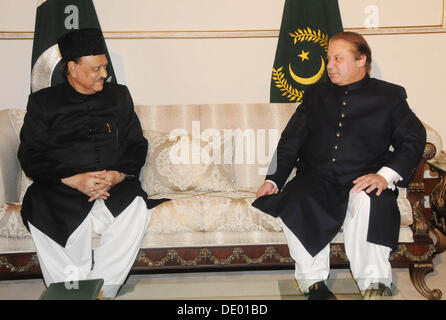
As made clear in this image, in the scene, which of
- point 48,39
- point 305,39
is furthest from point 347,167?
point 48,39

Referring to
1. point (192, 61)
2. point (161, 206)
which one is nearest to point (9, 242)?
point (161, 206)

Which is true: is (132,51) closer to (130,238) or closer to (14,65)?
(14,65)

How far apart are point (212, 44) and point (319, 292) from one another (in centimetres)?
283

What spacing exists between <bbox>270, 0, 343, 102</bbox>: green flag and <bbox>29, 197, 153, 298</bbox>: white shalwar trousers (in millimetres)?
1955

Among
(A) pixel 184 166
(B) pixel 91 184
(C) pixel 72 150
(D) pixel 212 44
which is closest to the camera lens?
(B) pixel 91 184

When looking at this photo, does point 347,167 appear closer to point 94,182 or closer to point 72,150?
point 94,182

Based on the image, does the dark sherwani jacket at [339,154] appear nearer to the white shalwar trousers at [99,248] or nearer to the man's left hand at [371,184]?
the man's left hand at [371,184]

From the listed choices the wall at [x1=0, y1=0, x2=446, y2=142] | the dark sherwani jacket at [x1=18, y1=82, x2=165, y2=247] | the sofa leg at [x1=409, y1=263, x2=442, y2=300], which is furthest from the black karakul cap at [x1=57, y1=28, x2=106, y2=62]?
the sofa leg at [x1=409, y1=263, x2=442, y2=300]

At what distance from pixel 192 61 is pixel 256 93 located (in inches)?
26.0

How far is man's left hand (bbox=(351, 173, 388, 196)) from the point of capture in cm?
295

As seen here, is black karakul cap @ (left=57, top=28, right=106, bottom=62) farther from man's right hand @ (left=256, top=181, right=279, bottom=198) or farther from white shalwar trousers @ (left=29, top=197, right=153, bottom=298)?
man's right hand @ (left=256, top=181, right=279, bottom=198)

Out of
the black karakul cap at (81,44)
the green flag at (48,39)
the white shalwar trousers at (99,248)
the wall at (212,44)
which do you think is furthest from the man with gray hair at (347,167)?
the green flag at (48,39)

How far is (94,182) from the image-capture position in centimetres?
307

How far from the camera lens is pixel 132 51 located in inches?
171
